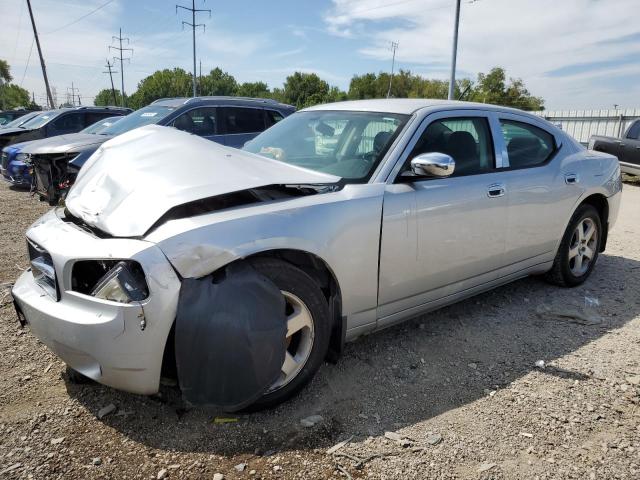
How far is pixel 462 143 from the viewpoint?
11.6ft

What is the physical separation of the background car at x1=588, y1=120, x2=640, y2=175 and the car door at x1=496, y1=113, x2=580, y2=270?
948cm

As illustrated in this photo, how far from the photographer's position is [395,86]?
5984 centimetres

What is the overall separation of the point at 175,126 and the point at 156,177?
5.43 meters

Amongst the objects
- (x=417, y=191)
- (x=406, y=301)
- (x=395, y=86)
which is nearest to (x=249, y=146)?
(x=417, y=191)

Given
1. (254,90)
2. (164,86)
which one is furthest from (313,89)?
(164,86)

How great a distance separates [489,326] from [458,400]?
112 cm

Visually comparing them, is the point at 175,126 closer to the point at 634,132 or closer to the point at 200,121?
the point at 200,121

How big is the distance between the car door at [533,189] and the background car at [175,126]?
537 centimetres

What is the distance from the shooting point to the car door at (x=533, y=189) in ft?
12.2

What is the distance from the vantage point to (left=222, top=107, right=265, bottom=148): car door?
830 centimetres

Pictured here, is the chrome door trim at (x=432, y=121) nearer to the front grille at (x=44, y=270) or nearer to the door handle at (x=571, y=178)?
the door handle at (x=571, y=178)

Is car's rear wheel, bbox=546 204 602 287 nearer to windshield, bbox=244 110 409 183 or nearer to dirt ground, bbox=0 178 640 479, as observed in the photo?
dirt ground, bbox=0 178 640 479

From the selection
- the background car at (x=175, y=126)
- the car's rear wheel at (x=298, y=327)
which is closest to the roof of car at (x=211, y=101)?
the background car at (x=175, y=126)

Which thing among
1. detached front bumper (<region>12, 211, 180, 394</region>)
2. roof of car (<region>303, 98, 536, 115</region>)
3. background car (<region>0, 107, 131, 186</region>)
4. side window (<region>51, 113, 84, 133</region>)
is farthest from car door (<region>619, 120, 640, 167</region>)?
side window (<region>51, 113, 84, 133</region>)
